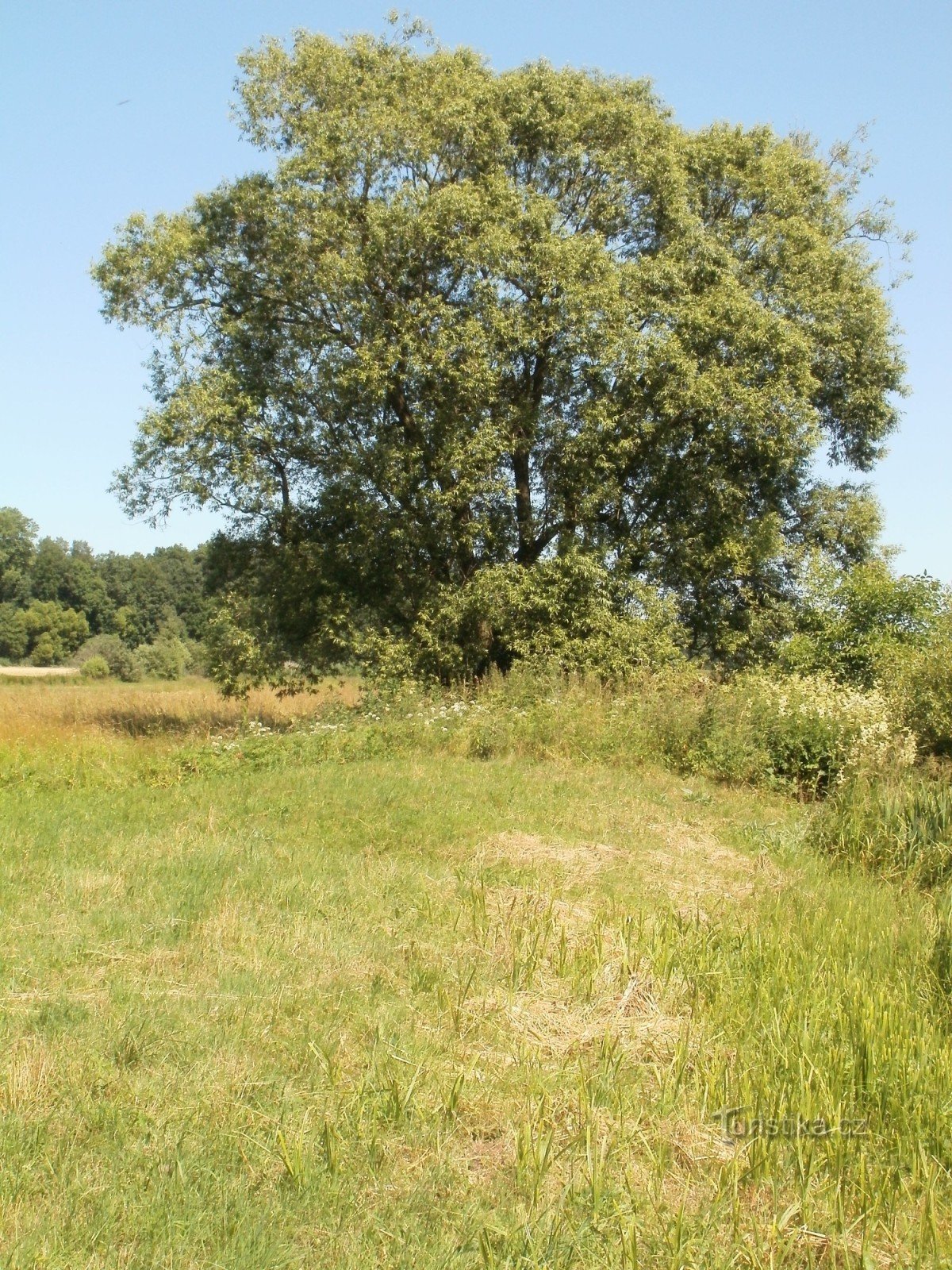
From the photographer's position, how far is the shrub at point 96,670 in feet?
169

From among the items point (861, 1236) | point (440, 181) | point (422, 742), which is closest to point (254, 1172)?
point (861, 1236)

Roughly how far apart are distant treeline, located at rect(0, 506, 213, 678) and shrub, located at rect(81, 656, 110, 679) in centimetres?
1367

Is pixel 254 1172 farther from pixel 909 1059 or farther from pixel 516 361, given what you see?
pixel 516 361

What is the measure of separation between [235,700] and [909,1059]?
20.2 meters

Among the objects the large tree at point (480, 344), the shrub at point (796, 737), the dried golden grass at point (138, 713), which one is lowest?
the dried golden grass at point (138, 713)

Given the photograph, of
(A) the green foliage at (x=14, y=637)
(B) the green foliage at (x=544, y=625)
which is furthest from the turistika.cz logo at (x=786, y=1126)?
(A) the green foliage at (x=14, y=637)

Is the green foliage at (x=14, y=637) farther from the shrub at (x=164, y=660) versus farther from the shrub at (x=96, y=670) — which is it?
the shrub at (x=96, y=670)

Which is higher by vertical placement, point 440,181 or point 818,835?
point 440,181

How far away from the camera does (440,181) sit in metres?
20.3

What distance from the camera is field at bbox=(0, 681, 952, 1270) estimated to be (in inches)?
146

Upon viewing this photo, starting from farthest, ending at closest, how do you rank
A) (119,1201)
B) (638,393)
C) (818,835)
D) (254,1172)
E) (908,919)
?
(638,393), (818,835), (908,919), (254,1172), (119,1201)

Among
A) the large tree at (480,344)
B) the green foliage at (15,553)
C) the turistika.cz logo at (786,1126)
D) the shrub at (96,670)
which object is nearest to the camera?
the turistika.cz logo at (786,1126)

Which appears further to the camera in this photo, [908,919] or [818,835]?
[818,835]

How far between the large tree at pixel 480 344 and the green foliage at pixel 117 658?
107 ft
